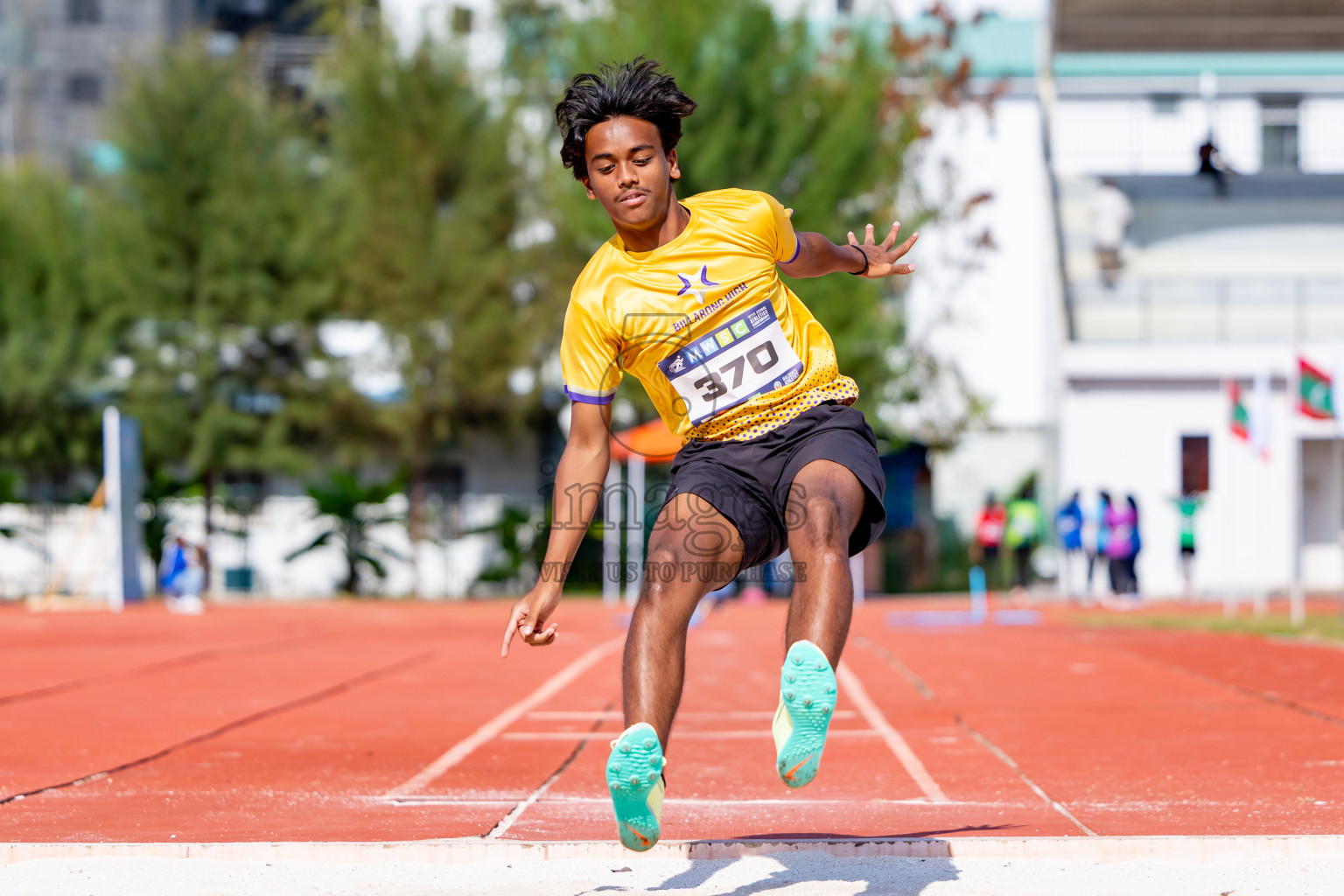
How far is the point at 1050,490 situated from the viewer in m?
26.4

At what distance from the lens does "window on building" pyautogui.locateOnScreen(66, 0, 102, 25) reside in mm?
40406

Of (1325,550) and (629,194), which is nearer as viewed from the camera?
(629,194)

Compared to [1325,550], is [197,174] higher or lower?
higher

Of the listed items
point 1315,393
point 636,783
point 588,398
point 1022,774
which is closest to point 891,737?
point 1022,774

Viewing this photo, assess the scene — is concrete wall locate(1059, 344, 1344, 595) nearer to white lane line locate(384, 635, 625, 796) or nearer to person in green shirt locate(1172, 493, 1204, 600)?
person in green shirt locate(1172, 493, 1204, 600)

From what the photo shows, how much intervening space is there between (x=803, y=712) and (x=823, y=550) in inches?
18.5

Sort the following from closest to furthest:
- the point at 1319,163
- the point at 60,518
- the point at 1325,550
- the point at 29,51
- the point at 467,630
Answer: the point at 467,630, the point at 1325,550, the point at 60,518, the point at 1319,163, the point at 29,51

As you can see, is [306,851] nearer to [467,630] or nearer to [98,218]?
[467,630]

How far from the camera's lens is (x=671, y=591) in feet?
13.3

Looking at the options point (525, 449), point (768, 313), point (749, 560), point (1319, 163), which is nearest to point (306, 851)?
point (749, 560)

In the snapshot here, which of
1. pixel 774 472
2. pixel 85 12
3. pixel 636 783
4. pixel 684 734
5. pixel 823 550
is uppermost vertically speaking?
pixel 85 12

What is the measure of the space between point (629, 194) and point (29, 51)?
4067cm

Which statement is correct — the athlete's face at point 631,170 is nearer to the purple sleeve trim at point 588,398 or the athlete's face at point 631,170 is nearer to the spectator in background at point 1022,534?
the purple sleeve trim at point 588,398

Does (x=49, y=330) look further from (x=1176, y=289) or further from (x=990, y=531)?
(x=1176, y=289)
